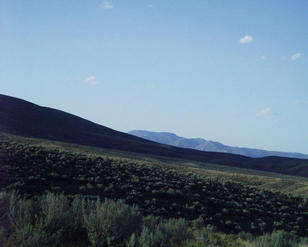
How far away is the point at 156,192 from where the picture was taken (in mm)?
20969

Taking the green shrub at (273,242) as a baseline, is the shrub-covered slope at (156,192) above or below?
below

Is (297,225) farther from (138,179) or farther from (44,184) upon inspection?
(44,184)

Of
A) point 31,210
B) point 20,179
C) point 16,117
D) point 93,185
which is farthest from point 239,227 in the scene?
point 16,117

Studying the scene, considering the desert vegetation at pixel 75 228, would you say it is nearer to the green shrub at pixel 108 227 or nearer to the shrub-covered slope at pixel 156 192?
the green shrub at pixel 108 227

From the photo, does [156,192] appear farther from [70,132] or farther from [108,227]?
[70,132]

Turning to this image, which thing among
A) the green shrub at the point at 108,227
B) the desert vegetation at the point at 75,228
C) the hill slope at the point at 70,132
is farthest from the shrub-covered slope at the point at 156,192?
the hill slope at the point at 70,132

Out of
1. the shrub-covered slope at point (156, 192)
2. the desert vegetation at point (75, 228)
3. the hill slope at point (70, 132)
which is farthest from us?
the hill slope at point (70, 132)

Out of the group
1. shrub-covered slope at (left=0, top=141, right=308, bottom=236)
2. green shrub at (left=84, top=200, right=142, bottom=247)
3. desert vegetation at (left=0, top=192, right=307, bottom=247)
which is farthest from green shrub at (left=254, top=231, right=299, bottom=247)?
shrub-covered slope at (left=0, top=141, right=308, bottom=236)

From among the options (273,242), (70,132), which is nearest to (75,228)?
(273,242)

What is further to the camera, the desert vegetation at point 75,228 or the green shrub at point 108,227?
the green shrub at point 108,227

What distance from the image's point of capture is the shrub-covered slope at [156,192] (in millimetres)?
17625

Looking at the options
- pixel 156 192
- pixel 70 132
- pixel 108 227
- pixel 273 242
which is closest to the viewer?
pixel 108 227

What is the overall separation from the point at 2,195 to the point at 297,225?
18221mm

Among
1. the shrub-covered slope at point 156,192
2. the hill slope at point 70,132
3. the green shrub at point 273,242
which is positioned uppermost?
the hill slope at point 70,132
